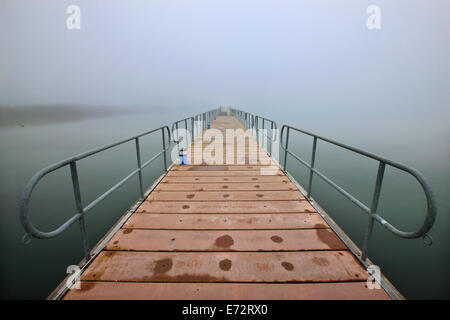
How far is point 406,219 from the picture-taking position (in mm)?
6258

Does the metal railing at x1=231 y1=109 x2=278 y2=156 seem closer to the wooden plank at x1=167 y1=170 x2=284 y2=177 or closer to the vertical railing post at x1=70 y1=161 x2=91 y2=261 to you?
the wooden plank at x1=167 y1=170 x2=284 y2=177

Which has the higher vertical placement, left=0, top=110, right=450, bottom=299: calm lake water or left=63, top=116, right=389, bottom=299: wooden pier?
left=63, top=116, right=389, bottom=299: wooden pier

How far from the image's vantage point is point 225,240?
7.65 ft

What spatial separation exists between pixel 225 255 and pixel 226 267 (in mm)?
162

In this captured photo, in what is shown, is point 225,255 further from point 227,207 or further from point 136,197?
point 136,197

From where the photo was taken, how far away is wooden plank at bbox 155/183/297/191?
3769 mm

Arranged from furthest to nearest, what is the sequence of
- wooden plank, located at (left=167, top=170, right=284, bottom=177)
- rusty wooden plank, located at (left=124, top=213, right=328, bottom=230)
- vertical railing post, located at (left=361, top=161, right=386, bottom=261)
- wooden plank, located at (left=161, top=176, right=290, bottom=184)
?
wooden plank, located at (left=167, top=170, right=284, bottom=177), wooden plank, located at (left=161, top=176, right=290, bottom=184), rusty wooden plank, located at (left=124, top=213, right=328, bottom=230), vertical railing post, located at (left=361, top=161, right=386, bottom=261)

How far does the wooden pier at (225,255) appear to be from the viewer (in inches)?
66.6

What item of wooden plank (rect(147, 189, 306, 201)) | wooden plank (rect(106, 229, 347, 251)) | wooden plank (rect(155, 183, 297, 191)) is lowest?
wooden plank (rect(106, 229, 347, 251))

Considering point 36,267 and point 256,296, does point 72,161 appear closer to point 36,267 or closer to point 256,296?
point 256,296

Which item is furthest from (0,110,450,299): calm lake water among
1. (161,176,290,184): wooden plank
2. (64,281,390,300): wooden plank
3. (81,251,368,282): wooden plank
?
(64,281,390,300): wooden plank

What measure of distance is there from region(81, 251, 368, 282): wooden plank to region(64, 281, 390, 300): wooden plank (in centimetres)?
5

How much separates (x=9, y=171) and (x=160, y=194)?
12255 millimetres

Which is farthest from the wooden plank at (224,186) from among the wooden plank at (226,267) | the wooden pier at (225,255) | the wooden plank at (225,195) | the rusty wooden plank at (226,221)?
the wooden plank at (226,267)
